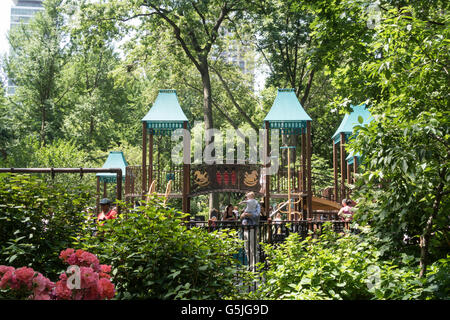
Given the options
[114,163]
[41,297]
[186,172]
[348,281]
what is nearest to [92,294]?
[41,297]

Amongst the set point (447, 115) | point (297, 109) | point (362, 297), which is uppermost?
point (297, 109)

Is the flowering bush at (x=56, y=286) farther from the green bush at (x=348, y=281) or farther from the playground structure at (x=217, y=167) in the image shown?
the playground structure at (x=217, y=167)

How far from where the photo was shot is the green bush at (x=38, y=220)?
15.7ft

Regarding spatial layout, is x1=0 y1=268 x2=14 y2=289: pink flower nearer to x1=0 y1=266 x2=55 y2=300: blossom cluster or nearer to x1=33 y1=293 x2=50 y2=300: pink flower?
x1=0 y1=266 x2=55 y2=300: blossom cluster

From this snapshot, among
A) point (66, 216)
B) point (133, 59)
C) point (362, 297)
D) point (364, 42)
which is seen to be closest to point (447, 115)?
point (362, 297)

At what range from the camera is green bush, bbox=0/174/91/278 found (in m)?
4.79

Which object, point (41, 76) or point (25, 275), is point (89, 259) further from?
point (41, 76)

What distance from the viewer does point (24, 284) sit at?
316 centimetres

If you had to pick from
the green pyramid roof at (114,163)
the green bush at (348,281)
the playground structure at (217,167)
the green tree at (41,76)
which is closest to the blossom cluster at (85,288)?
the green bush at (348,281)

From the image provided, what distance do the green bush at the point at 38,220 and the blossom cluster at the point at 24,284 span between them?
140 cm

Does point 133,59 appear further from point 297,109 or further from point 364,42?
point 364,42

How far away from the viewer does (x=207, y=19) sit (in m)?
25.4

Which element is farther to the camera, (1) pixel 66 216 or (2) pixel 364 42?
(2) pixel 364 42
